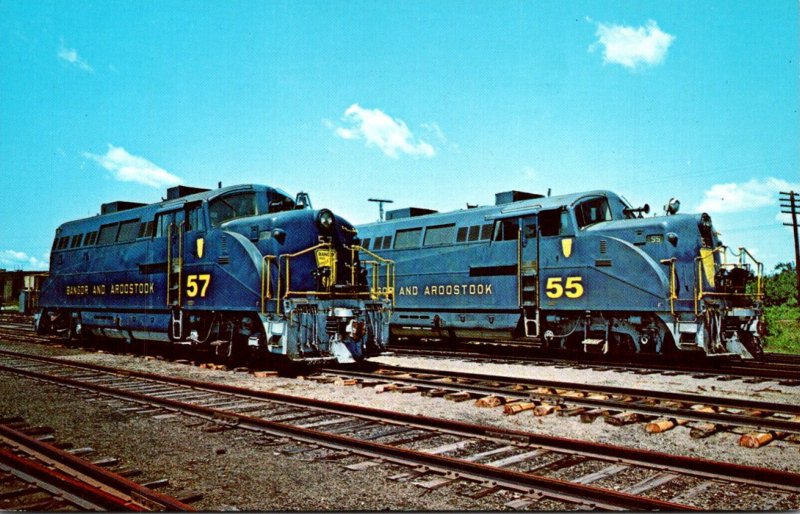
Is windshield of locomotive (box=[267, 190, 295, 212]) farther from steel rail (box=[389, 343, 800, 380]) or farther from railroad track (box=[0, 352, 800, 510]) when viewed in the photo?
railroad track (box=[0, 352, 800, 510])

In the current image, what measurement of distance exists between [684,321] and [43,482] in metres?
11.2

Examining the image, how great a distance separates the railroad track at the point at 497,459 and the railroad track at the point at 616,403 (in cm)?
153

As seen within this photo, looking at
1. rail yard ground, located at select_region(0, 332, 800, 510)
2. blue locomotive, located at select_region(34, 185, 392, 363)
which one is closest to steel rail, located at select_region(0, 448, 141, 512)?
rail yard ground, located at select_region(0, 332, 800, 510)

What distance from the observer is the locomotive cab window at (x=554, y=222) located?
561 inches

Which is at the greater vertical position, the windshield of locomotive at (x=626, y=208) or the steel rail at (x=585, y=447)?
the windshield of locomotive at (x=626, y=208)

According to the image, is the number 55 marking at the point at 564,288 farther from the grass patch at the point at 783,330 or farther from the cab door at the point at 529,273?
the grass patch at the point at 783,330

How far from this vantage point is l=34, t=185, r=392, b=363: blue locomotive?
11.7 metres

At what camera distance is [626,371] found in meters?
12.4

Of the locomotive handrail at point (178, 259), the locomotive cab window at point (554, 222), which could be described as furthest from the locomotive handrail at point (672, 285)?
the locomotive handrail at point (178, 259)

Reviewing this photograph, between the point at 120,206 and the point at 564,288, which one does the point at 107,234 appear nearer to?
the point at 120,206

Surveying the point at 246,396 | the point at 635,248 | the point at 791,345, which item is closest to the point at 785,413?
the point at 635,248

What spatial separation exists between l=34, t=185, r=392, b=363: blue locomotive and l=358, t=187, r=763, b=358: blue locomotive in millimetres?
3306

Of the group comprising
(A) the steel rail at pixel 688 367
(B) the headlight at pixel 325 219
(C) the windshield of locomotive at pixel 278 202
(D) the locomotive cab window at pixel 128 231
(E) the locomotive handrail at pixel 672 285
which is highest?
(C) the windshield of locomotive at pixel 278 202

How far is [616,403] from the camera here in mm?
8148
